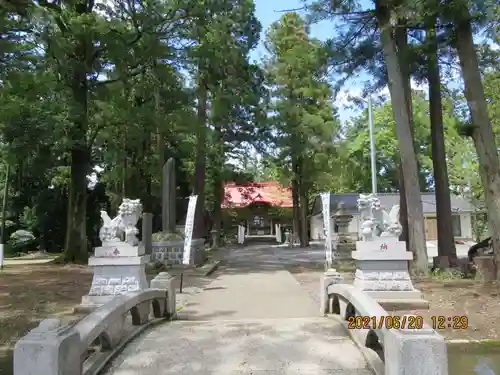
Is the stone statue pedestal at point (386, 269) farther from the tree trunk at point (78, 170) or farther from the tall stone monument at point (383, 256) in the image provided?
the tree trunk at point (78, 170)

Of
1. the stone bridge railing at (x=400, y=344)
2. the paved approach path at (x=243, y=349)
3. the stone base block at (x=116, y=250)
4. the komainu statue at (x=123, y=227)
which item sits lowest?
the paved approach path at (x=243, y=349)

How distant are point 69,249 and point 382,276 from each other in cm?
1279

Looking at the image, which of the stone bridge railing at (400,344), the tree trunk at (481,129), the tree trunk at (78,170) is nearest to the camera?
the stone bridge railing at (400,344)

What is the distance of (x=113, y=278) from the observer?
360 inches

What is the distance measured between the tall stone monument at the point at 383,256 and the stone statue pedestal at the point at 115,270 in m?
4.55

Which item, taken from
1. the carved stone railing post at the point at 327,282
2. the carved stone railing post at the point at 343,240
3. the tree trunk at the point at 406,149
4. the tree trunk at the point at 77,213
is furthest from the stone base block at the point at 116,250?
the carved stone railing post at the point at 343,240

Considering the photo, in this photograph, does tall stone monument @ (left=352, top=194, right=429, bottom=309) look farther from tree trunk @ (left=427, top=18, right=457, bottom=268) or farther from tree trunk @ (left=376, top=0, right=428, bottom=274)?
tree trunk @ (left=427, top=18, right=457, bottom=268)

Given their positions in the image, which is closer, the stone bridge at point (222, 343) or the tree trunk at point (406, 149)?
the stone bridge at point (222, 343)

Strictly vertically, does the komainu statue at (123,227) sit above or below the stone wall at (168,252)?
above

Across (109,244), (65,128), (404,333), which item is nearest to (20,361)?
(404,333)

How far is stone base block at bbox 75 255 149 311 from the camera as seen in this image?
9.05 metres

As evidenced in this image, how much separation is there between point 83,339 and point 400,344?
9.34 feet

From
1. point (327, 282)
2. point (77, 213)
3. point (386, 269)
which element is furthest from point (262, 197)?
point (327, 282)
